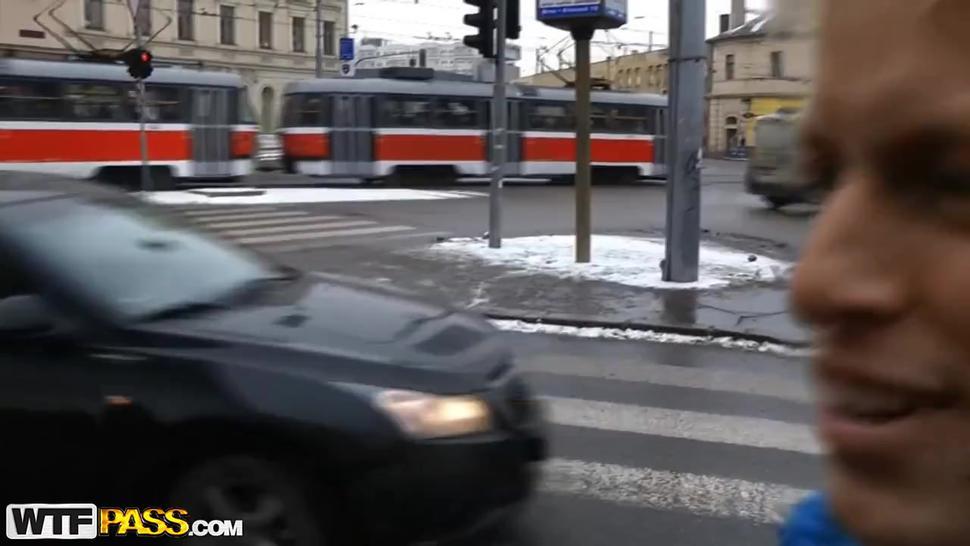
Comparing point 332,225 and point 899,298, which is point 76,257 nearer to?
point 899,298

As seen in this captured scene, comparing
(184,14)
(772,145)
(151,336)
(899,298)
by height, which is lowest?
(151,336)

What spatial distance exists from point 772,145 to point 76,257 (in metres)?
3.41

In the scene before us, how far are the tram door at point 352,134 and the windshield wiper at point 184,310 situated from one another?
21.9 m

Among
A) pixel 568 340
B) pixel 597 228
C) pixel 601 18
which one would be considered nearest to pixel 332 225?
pixel 597 228

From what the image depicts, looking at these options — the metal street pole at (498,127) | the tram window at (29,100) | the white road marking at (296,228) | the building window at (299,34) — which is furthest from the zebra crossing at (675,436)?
the building window at (299,34)

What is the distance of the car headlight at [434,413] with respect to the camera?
11.7 ft

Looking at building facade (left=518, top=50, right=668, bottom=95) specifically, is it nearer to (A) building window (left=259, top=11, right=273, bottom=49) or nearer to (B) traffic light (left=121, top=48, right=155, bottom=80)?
(A) building window (left=259, top=11, right=273, bottom=49)

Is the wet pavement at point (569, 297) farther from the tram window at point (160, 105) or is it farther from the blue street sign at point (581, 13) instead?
the tram window at point (160, 105)

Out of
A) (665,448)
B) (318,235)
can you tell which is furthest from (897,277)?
(318,235)

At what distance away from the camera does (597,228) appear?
57.1 feet

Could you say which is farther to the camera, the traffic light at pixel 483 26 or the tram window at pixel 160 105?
the tram window at pixel 160 105

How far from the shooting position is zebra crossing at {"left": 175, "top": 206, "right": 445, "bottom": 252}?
48.1 feet

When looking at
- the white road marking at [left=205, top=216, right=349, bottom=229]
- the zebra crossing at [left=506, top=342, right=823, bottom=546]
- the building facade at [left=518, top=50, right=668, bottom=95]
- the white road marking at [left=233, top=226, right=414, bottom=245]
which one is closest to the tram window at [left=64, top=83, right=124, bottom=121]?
the white road marking at [left=205, top=216, right=349, bottom=229]

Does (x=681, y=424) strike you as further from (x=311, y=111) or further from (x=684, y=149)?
(x=311, y=111)
